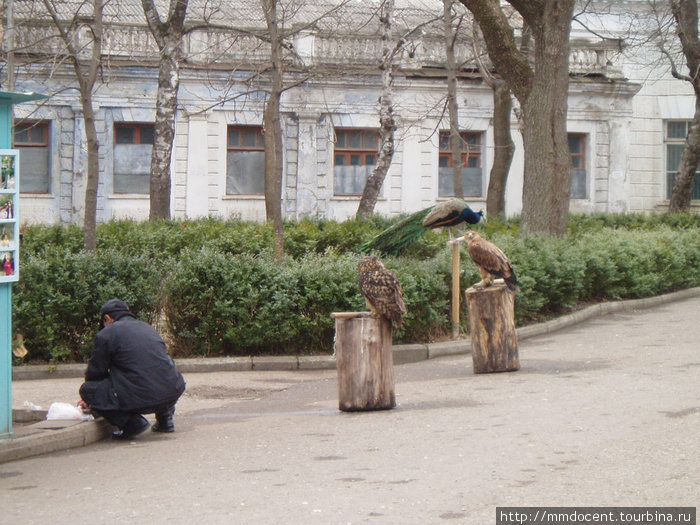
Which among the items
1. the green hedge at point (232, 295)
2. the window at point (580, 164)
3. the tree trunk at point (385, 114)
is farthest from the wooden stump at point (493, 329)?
the window at point (580, 164)

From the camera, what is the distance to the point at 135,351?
878 centimetres

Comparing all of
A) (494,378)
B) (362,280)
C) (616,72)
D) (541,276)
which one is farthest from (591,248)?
(616,72)

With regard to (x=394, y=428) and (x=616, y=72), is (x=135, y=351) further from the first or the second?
(x=616, y=72)

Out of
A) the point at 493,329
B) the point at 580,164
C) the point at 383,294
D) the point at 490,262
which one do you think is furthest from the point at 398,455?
the point at 580,164

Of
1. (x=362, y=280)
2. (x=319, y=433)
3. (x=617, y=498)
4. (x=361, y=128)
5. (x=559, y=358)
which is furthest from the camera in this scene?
(x=361, y=128)

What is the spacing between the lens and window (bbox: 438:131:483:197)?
31.6 metres

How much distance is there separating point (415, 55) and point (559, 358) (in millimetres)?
19677

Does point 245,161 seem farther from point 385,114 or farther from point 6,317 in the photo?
point 6,317

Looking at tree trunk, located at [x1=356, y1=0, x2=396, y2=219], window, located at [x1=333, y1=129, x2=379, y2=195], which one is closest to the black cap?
tree trunk, located at [x1=356, y1=0, x2=396, y2=219]

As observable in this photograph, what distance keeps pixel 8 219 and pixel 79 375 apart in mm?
4795

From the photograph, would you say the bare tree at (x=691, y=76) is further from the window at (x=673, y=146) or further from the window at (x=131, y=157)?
the window at (x=131, y=157)

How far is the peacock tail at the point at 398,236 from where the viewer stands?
1575 centimetres

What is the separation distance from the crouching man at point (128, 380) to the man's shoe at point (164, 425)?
7cm

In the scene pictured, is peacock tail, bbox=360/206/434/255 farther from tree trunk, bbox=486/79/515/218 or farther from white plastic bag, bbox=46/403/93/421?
tree trunk, bbox=486/79/515/218
